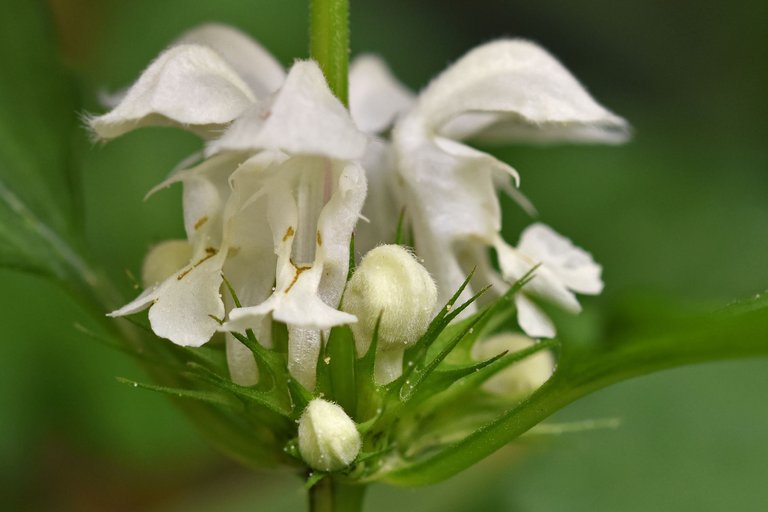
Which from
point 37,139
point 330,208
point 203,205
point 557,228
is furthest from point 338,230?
point 557,228

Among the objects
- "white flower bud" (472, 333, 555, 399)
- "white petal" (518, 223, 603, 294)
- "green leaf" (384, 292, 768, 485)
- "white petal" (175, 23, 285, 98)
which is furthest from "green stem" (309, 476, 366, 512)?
"white petal" (175, 23, 285, 98)

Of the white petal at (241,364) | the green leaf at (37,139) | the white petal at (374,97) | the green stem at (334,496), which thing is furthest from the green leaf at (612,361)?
the green leaf at (37,139)

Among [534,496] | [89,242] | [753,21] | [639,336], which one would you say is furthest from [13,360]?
[753,21]

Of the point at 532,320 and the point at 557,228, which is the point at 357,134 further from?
the point at 557,228

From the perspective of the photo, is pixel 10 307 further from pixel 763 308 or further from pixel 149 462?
pixel 763 308

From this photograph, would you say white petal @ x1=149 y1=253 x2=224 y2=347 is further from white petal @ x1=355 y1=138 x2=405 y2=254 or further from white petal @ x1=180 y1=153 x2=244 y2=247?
white petal @ x1=355 y1=138 x2=405 y2=254

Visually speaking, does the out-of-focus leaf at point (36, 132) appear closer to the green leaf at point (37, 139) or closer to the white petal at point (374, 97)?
the green leaf at point (37, 139)
